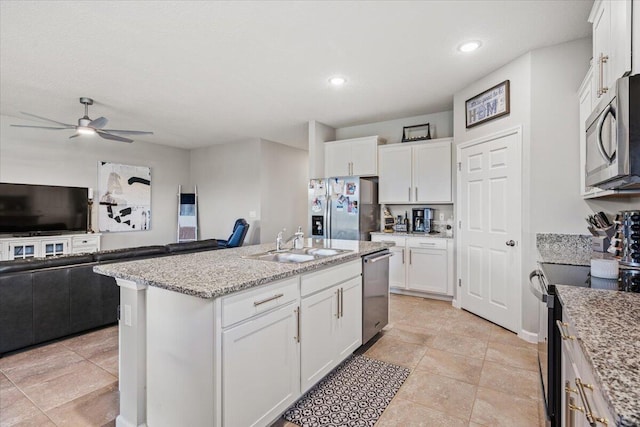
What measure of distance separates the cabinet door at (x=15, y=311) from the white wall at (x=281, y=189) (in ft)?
12.5

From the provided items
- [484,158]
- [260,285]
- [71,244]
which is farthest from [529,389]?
[71,244]

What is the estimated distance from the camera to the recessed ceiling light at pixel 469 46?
106 inches

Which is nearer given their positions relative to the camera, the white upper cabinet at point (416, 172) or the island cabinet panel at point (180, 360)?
the island cabinet panel at point (180, 360)

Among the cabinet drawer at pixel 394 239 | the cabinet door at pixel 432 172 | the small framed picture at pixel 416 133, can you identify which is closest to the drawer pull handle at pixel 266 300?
the cabinet drawer at pixel 394 239

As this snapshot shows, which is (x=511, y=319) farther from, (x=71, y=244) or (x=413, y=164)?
(x=71, y=244)

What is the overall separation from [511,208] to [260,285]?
2637 millimetres

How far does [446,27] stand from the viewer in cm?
247

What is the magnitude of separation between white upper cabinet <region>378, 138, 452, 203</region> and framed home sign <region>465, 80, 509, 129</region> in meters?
0.62

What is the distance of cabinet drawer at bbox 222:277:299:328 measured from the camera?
1421mm

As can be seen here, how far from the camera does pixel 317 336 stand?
2.04m

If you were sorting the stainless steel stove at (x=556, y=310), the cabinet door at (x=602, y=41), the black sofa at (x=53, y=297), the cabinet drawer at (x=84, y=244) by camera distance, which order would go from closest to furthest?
the stainless steel stove at (x=556, y=310)
the cabinet door at (x=602, y=41)
the black sofa at (x=53, y=297)
the cabinet drawer at (x=84, y=244)

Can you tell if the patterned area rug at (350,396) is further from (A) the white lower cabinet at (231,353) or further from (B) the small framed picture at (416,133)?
(B) the small framed picture at (416,133)

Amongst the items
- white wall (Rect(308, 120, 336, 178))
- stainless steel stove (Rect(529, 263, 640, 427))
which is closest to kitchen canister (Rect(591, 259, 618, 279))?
stainless steel stove (Rect(529, 263, 640, 427))

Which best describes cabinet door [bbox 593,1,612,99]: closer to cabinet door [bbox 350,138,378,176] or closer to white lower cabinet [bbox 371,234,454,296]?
white lower cabinet [bbox 371,234,454,296]
